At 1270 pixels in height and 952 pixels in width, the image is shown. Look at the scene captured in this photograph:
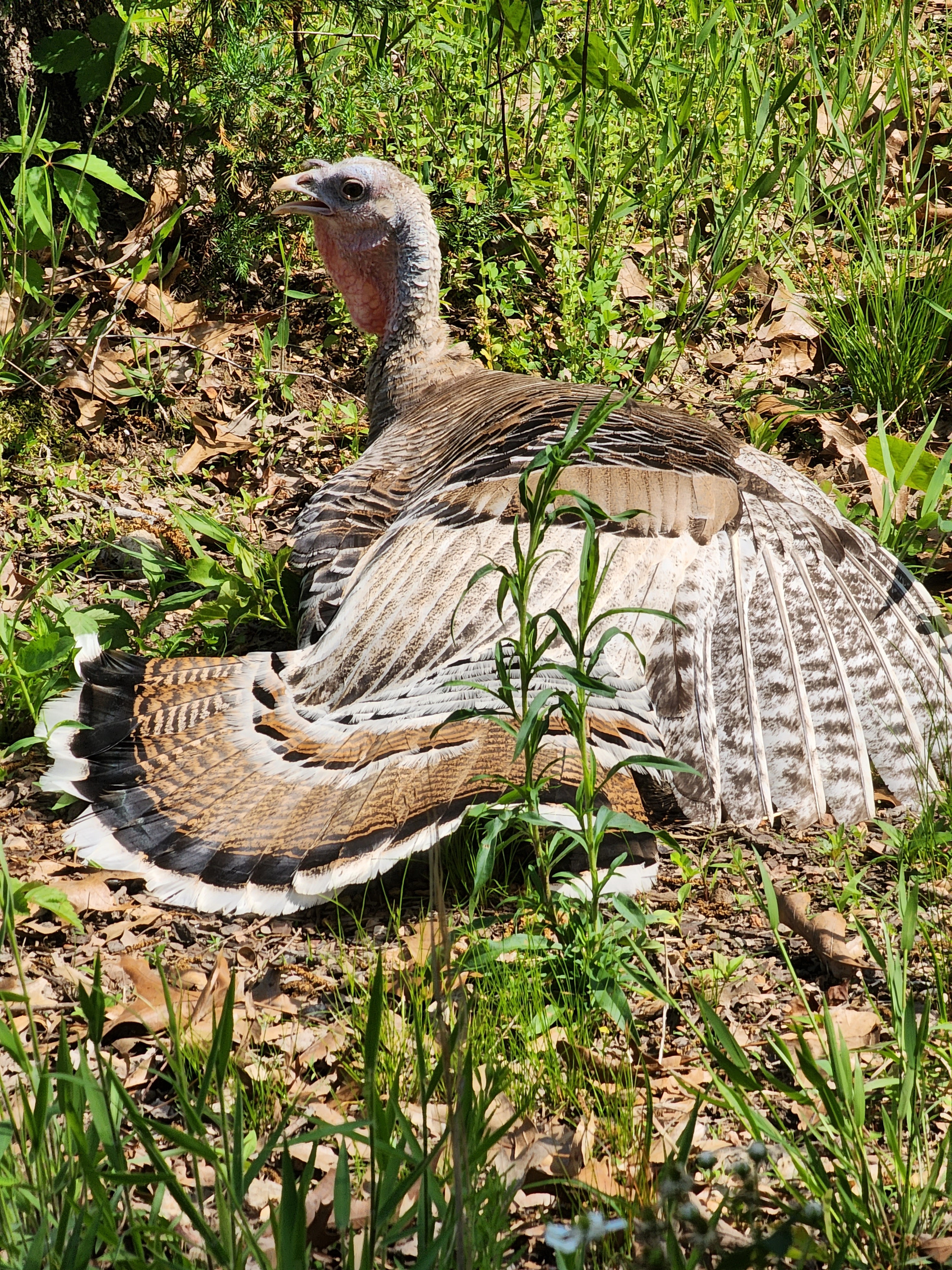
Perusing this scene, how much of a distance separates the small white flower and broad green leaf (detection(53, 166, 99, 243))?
4285 millimetres

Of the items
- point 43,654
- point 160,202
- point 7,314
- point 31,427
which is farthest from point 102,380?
point 43,654

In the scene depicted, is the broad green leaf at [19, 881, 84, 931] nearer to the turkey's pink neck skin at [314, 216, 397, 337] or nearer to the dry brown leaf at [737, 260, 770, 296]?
the turkey's pink neck skin at [314, 216, 397, 337]

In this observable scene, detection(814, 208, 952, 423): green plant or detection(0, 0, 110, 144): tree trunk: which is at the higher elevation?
detection(0, 0, 110, 144): tree trunk

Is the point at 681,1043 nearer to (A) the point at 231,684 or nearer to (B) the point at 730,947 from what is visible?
(B) the point at 730,947

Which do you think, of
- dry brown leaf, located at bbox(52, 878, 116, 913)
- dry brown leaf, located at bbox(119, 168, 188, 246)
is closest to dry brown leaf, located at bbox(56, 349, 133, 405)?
dry brown leaf, located at bbox(119, 168, 188, 246)

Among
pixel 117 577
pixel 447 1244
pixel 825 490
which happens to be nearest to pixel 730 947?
pixel 447 1244

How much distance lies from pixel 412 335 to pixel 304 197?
76 centimetres

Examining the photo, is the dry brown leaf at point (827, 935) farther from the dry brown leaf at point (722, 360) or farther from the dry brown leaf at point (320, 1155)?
the dry brown leaf at point (722, 360)

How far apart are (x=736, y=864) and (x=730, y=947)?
0.95ft

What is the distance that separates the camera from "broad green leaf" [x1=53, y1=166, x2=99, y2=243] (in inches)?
185

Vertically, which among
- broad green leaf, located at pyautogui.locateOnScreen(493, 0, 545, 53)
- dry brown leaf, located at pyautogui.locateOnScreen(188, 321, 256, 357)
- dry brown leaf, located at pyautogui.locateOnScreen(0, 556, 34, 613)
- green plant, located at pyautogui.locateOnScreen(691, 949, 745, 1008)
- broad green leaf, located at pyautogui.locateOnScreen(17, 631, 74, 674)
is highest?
broad green leaf, located at pyautogui.locateOnScreen(493, 0, 545, 53)

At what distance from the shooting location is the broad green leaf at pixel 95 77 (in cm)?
463

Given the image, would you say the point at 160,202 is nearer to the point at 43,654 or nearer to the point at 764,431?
the point at 43,654

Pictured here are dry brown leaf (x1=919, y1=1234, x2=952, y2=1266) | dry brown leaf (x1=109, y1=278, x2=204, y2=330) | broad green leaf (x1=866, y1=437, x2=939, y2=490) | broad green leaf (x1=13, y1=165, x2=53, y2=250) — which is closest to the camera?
dry brown leaf (x1=919, y1=1234, x2=952, y2=1266)
